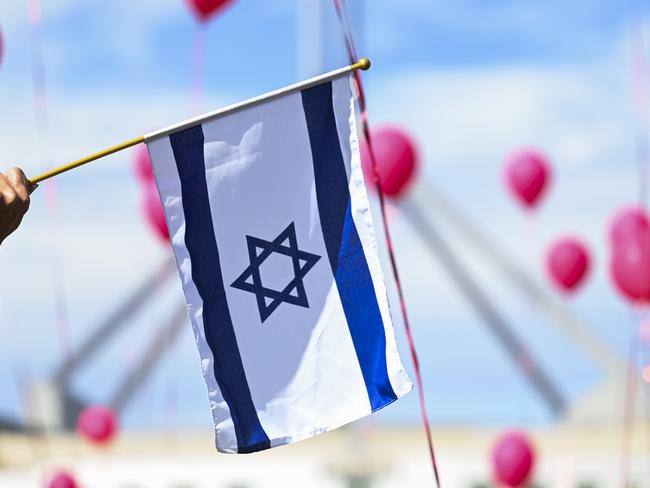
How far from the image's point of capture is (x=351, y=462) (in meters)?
16.1

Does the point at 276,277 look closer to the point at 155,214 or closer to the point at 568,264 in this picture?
the point at 155,214

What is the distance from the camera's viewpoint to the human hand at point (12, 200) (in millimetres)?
2766

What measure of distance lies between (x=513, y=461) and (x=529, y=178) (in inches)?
111

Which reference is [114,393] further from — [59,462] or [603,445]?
[603,445]

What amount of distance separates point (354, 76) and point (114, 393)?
2156 cm

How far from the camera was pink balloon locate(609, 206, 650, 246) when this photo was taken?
9250 millimetres

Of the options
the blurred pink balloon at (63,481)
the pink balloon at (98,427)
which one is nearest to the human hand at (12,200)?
the blurred pink balloon at (63,481)

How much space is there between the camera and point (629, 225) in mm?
9328

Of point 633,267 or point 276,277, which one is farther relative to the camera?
point 633,267

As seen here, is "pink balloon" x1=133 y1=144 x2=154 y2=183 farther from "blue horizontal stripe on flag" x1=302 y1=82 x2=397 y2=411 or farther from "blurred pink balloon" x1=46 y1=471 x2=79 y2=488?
"blue horizontal stripe on flag" x1=302 y1=82 x2=397 y2=411

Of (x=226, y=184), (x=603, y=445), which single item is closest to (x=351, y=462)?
(x=603, y=445)

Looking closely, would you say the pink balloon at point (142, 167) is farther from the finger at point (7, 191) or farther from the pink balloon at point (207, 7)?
the finger at point (7, 191)

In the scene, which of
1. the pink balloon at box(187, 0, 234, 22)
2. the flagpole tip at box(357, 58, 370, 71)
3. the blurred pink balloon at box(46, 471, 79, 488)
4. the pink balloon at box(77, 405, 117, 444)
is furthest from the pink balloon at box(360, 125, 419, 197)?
the flagpole tip at box(357, 58, 370, 71)

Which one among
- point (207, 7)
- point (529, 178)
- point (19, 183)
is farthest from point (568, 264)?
point (19, 183)
